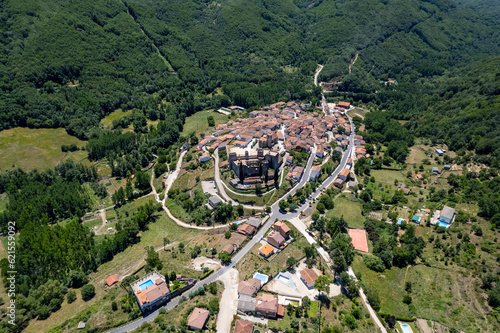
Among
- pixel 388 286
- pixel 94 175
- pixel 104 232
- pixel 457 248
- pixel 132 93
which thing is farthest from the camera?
pixel 132 93

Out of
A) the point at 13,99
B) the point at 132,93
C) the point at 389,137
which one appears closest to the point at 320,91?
the point at 389,137

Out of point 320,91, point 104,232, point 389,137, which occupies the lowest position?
point 104,232

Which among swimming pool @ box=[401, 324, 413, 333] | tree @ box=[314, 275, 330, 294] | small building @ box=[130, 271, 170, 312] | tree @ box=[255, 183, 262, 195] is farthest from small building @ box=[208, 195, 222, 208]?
swimming pool @ box=[401, 324, 413, 333]

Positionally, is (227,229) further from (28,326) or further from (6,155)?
(6,155)

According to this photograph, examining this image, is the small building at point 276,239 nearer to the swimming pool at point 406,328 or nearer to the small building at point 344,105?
the swimming pool at point 406,328

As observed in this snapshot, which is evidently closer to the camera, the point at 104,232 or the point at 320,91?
the point at 104,232

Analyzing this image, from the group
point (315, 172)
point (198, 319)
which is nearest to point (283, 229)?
point (198, 319)

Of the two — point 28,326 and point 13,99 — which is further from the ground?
point 13,99
